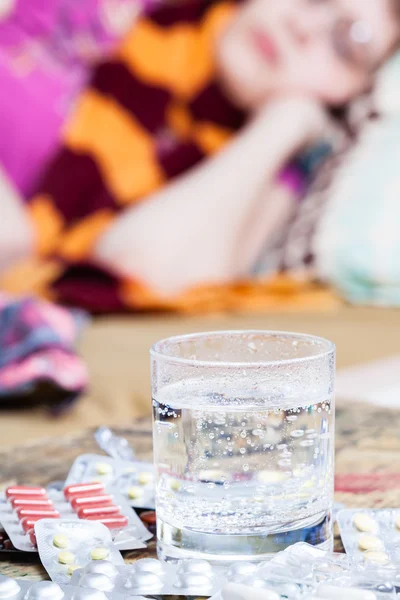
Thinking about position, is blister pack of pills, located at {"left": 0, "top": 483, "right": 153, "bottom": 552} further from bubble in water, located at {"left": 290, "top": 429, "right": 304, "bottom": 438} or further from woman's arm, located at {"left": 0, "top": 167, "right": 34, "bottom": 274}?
woman's arm, located at {"left": 0, "top": 167, "right": 34, "bottom": 274}

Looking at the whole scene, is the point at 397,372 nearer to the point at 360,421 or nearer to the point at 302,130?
the point at 360,421

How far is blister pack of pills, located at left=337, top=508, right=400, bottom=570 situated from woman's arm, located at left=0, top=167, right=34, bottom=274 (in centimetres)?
124

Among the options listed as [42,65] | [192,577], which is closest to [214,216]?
[42,65]

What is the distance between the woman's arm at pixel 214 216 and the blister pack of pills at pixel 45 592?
3.62 feet

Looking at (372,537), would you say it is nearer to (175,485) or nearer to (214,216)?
(175,485)

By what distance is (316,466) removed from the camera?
0.42 m

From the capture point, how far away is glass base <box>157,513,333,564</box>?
1.31 feet

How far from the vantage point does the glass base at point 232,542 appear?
1.31ft

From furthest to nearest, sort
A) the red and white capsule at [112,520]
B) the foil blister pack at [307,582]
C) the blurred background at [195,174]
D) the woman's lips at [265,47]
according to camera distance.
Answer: the woman's lips at [265,47] < the blurred background at [195,174] < the red and white capsule at [112,520] < the foil blister pack at [307,582]

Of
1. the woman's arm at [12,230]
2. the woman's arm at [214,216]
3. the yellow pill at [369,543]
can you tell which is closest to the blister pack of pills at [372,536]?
the yellow pill at [369,543]

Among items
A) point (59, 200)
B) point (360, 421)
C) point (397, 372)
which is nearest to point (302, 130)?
point (59, 200)

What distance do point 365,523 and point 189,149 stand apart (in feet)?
4.93

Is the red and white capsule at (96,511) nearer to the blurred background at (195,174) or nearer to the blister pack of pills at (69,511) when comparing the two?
the blister pack of pills at (69,511)

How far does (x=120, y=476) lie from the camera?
0.53 meters
